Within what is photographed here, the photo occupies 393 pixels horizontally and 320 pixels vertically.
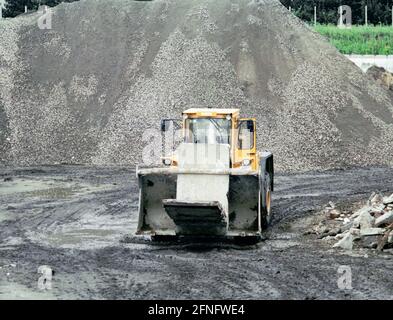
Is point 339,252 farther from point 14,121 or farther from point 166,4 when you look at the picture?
point 166,4

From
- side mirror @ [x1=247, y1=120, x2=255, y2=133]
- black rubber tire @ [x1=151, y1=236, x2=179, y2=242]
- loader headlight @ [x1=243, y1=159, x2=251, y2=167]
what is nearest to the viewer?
black rubber tire @ [x1=151, y1=236, x2=179, y2=242]

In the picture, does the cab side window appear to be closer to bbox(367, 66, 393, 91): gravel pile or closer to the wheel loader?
the wheel loader

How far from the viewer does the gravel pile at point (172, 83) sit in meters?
29.8

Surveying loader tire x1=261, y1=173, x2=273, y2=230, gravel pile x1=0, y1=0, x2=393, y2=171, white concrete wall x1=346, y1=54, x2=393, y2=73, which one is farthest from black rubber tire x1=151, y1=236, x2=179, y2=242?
white concrete wall x1=346, y1=54, x2=393, y2=73

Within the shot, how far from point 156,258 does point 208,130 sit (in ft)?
11.6

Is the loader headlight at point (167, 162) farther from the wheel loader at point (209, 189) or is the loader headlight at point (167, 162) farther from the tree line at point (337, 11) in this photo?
the tree line at point (337, 11)

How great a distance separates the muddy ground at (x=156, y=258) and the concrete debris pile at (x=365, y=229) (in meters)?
0.35

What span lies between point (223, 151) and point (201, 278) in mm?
3453

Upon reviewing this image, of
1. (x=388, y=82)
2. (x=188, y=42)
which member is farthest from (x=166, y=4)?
(x=388, y=82)

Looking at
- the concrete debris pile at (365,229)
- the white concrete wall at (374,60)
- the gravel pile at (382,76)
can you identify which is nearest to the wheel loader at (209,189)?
the concrete debris pile at (365,229)

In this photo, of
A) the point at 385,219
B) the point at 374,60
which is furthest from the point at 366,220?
the point at 374,60

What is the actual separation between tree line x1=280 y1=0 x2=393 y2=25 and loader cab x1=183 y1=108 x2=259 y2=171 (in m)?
38.2

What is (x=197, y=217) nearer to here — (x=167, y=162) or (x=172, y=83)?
(x=167, y=162)

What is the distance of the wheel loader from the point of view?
14.9m
